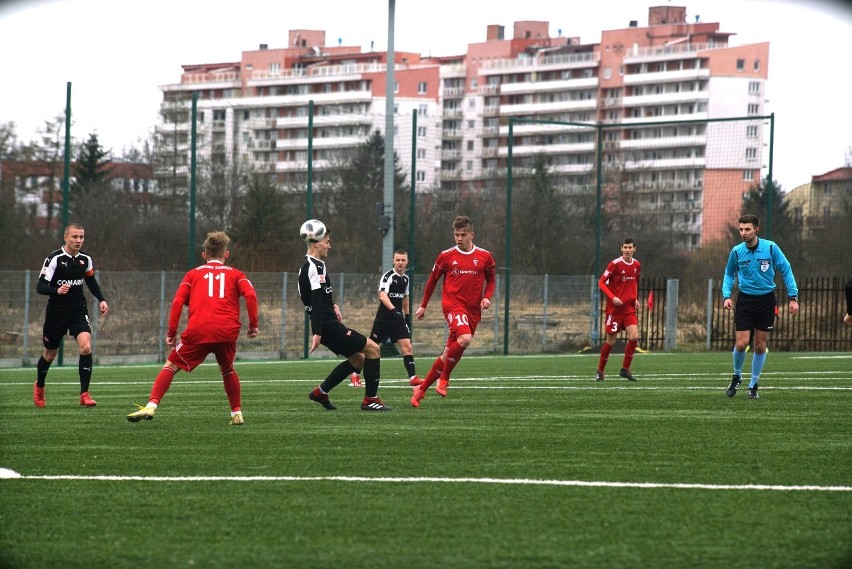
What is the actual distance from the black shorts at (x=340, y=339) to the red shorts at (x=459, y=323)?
162 centimetres

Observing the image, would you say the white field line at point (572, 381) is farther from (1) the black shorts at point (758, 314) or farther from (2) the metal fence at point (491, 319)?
(2) the metal fence at point (491, 319)

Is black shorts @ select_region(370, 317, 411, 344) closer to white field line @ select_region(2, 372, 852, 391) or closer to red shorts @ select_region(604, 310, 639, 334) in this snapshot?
white field line @ select_region(2, 372, 852, 391)

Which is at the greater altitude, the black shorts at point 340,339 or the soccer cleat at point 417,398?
the black shorts at point 340,339

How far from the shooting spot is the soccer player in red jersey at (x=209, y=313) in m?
10.2

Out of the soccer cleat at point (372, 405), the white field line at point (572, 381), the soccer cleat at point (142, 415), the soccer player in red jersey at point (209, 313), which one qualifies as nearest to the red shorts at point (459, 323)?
the soccer cleat at point (372, 405)

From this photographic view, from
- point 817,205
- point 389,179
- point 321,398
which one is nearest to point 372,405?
point 321,398

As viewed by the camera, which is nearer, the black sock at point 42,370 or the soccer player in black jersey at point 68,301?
the black sock at point 42,370

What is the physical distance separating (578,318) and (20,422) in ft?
65.5

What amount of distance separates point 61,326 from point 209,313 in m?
3.73

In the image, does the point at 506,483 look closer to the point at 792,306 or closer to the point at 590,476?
the point at 590,476

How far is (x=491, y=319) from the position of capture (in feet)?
95.2

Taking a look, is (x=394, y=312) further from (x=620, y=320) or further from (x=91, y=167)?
(x=91, y=167)

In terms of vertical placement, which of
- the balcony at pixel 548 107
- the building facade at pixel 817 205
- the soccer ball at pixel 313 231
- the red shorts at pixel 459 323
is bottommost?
the red shorts at pixel 459 323

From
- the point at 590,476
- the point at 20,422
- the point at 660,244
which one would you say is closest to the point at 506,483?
the point at 590,476
